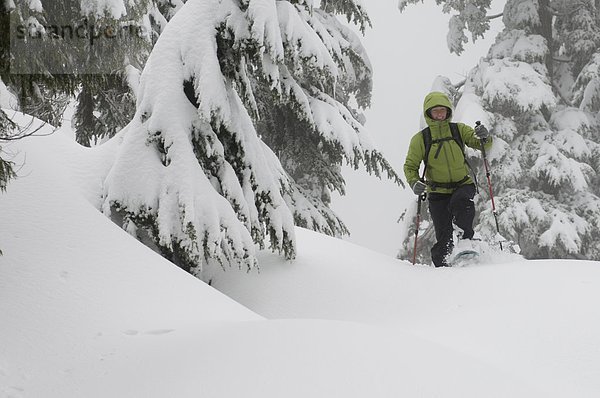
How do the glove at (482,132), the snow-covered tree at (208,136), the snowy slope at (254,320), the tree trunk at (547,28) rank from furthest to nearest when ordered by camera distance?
the tree trunk at (547,28) < the glove at (482,132) < the snow-covered tree at (208,136) < the snowy slope at (254,320)

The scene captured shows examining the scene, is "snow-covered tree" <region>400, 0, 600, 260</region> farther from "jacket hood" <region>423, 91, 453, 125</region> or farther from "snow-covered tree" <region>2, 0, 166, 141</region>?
"snow-covered tree" <region>2, 0, 166, 141</region>

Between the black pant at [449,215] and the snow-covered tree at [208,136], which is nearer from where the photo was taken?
the snow-covered tree at [208,136]

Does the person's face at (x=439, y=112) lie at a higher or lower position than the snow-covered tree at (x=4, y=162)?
higher

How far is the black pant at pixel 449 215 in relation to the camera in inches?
262

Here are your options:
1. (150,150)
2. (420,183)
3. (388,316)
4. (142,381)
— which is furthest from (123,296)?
(420,183)

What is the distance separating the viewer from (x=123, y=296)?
12.0 ft

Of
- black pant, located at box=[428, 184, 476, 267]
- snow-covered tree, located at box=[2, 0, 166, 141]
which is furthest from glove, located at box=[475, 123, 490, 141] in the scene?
snow-covered tree, located at box=[2, 0, 166, 141]

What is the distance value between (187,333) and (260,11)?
279 cm

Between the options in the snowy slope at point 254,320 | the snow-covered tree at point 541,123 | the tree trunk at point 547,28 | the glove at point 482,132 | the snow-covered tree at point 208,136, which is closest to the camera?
the snowy slope at point 254,320

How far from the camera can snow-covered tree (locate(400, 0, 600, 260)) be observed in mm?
12906

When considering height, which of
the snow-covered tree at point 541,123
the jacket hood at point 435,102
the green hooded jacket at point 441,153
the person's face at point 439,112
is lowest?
the green hooded jacket at point 441,153

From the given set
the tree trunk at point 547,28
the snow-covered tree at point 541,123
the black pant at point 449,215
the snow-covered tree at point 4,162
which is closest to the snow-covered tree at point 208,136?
the snow-covered tree at point 4,162

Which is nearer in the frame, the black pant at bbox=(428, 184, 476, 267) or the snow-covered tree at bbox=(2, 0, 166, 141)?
the snow-covered tree at bbox=(2, 0, 166, 141)

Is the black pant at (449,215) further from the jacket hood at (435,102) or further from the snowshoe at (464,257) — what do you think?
the jacket hood at (435,102)
